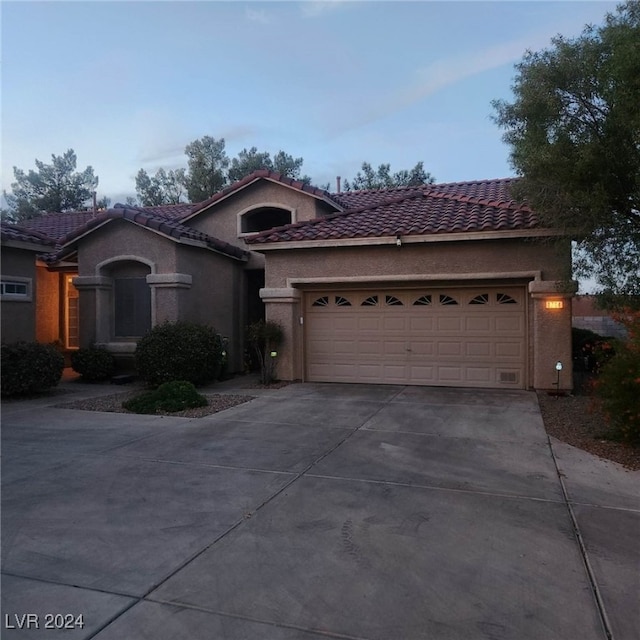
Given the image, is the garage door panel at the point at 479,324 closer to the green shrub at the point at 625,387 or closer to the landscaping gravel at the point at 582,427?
the landscaping gravel at the point at 582,427

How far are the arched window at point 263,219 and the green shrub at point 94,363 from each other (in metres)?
5.24

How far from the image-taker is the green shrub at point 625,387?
689 cm

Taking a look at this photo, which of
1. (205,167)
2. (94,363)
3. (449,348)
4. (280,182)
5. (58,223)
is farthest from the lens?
(205,167)

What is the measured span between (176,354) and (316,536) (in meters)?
8.40

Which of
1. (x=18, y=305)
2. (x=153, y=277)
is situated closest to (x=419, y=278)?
(x=153, y=277)

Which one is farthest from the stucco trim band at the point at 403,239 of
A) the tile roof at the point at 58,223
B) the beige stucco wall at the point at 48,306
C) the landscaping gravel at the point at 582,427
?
the tile roof at the point at 58,223

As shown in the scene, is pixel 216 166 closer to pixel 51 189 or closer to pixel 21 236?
pixel 51 189

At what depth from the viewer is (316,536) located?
4.59 m

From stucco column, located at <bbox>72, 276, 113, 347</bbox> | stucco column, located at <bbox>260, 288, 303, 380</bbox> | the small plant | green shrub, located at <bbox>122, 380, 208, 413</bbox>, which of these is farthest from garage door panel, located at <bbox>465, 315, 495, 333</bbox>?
stucco column, located at <bbox>72, 276, 113, 347</bbox>

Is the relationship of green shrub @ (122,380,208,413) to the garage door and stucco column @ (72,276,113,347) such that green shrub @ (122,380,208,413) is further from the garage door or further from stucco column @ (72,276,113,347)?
stucco column @ (72,276,113,347)

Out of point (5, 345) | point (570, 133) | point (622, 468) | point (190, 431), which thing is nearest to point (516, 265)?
point (570, 133)

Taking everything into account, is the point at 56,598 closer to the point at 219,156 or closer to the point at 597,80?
the point at 597,80

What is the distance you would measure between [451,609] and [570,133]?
739 cm

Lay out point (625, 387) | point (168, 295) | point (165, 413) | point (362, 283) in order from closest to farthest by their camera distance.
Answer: point (625, 387), point (165, 413), point (362, 283), point (168, 295)
